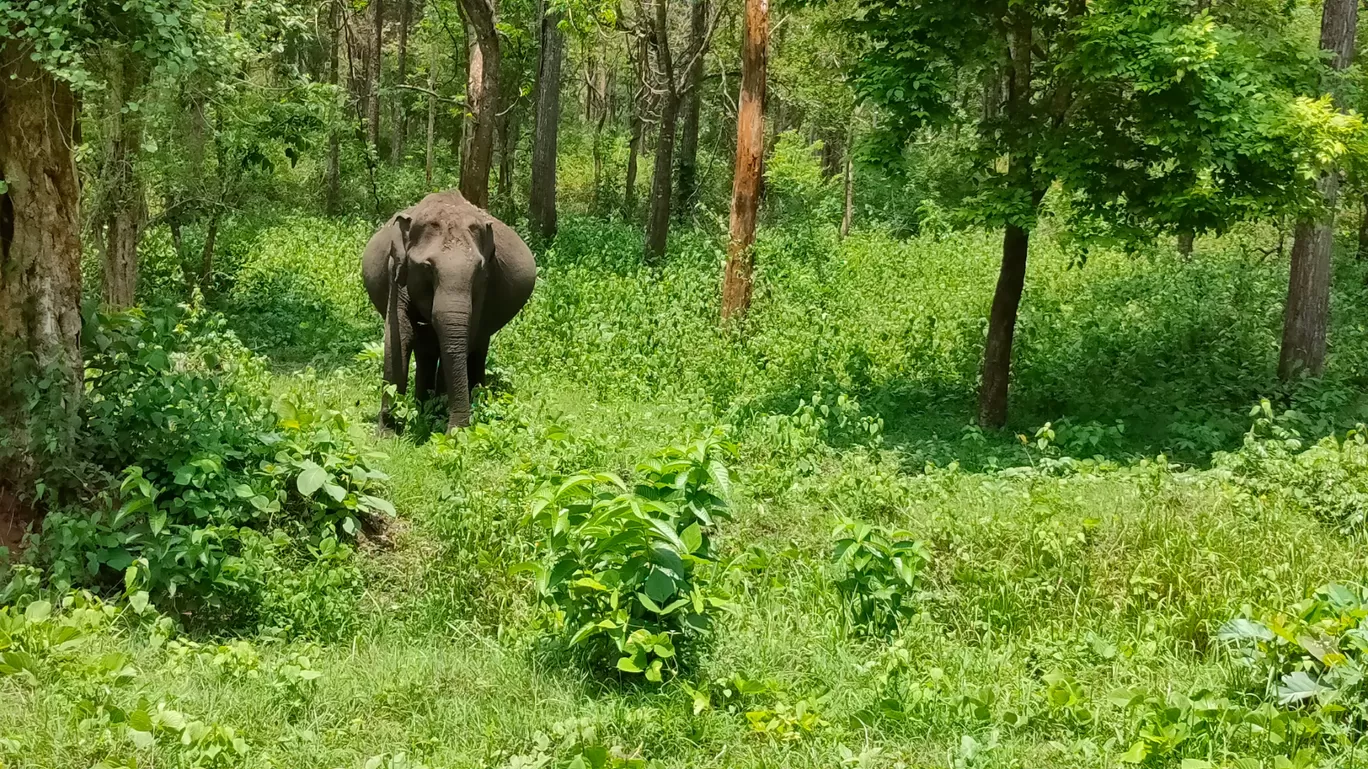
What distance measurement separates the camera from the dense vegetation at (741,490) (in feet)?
15.0

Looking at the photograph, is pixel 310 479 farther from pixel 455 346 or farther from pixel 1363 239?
pixel 1363 239

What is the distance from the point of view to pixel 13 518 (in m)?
6.05

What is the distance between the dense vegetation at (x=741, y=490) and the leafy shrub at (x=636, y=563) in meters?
0.02

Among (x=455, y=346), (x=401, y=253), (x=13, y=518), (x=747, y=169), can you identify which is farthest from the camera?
(x=747, y=169)

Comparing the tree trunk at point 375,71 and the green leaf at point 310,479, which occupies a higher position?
the tree trunk at point 375,71

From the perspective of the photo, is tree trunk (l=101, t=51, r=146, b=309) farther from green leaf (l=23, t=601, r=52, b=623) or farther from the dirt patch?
green leaf (l=23, t=601, r=52, b=623)

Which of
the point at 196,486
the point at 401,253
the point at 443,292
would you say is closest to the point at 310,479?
the point at 196,486

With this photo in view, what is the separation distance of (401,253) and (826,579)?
537cm

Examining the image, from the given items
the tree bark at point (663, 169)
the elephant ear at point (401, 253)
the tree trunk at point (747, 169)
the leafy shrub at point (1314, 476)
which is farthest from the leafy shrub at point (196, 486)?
the tree bark at point (663, 169)

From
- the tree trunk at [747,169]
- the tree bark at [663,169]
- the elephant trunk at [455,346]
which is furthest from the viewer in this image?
the tree bark at [663,169]

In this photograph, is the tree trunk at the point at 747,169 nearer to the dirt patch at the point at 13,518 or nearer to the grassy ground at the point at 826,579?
the grassy ground at the point at 826,579

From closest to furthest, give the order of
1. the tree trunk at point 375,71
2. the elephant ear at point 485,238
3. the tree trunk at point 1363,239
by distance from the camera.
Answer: the elephant ear at point 485,238, the tree trunk at point 1363,239, the tree trunk at point 375,71

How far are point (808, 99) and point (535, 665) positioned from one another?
1947 cm

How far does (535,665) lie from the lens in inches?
203
